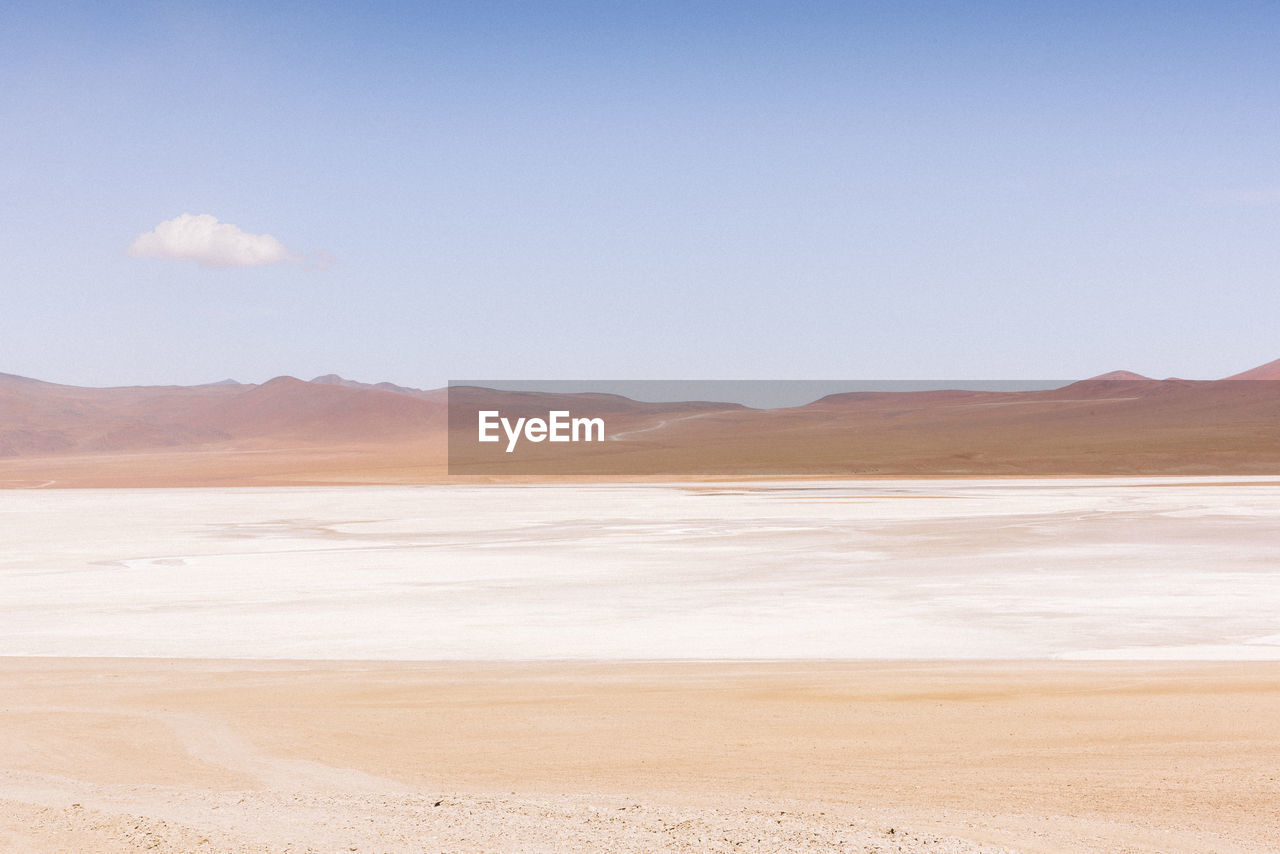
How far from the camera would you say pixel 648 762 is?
672 cm

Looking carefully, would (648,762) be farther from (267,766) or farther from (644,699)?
(267,766)

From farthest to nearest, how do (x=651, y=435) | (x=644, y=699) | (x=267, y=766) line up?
1. (x=651, y=435)
2. (x=644, y=699)
3. (x=267, y=766)

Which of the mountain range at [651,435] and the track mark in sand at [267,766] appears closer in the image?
the track mark in sand at [267,766]

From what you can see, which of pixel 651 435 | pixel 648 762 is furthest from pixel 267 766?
pixel 651 435

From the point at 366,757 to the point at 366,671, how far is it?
3.27 meters

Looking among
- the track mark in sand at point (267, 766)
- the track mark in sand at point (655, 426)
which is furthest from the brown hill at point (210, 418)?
the track mark in sand at point (267, 766)

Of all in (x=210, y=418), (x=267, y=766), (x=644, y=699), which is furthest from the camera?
(x=210, y=418)

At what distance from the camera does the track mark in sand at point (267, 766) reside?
6281 mm

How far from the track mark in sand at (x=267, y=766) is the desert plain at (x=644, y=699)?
3 cm

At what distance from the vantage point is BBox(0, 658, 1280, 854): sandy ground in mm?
5441

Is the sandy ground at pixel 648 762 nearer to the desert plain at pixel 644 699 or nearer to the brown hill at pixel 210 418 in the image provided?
the desert plain at pixel 644 699

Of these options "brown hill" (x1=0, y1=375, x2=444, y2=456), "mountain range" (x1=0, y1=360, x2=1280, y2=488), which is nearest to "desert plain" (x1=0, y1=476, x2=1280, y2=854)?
"mountain range" (x1=0, y1=360, x2=1280, y2=488)

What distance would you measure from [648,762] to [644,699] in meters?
1.61

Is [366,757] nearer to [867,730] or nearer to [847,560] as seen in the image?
[867,730]
